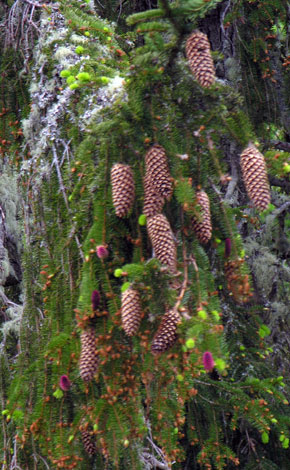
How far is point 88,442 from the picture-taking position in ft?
7.07

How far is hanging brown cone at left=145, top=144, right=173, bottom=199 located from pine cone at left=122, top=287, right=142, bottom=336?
0.30 metres

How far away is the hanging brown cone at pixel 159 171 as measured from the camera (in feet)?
5.45

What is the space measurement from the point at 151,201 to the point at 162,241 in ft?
0.43

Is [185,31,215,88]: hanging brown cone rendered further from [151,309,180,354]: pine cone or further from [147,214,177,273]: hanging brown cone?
[151,309,180,354]: pine cone

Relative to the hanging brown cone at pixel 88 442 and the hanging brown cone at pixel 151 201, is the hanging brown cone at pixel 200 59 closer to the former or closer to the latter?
the hanging brown cone at pixel 151 201

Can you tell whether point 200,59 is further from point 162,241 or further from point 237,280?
point 237,280

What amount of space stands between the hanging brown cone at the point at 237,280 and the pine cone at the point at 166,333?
242 mm

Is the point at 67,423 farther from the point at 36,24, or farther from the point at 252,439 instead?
the point at 252,439

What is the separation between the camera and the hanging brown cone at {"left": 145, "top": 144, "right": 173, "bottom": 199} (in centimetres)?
166

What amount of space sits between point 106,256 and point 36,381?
771 millimetres

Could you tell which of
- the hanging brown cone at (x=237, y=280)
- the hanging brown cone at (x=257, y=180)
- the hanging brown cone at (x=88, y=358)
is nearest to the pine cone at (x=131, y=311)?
the hanging brown cone at (x=88, y=358)

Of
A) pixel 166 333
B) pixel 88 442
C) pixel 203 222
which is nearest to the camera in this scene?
pixel 166 333

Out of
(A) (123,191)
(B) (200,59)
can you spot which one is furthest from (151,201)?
(B) (200,59)

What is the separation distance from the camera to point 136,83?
177cm
